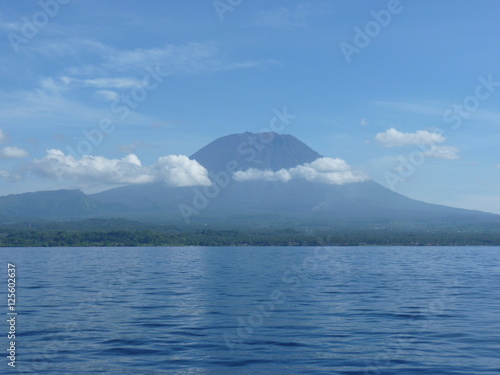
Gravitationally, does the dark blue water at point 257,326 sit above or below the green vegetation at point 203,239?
below

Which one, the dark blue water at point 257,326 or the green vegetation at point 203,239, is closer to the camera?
the dark blue water at point 257,326

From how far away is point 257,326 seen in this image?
2689cm

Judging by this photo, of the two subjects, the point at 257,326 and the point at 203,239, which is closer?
the point at 257,326

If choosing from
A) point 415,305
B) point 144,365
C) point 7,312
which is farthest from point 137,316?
point 415,305

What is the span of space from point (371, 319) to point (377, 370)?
29.9 feet

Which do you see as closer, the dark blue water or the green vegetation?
the dark blue water

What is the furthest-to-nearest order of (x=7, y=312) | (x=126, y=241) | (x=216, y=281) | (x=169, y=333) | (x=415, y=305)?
(x=126, y=241)
(x=216, y=281)
(x=415, y=305)
(x=7, y=312)
(x=169, y=333)

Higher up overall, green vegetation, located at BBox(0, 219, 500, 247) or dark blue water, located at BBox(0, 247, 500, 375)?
green vegetation, located at BBox(0, 219, 500, 247)

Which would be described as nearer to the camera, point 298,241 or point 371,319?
point 371,319

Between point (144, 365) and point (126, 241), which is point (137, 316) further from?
point (126, 241)

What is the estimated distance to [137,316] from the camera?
29.4 metres

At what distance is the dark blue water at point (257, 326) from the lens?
67.5 ft

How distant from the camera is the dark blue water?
2056cm

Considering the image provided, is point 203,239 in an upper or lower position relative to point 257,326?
upper
